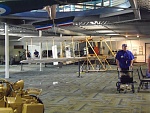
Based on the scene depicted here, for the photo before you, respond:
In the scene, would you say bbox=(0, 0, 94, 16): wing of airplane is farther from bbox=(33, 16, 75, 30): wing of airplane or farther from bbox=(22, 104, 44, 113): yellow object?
bbox=(33, 16, 75, 30): wing of airplane

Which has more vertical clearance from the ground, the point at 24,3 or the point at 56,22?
the point at 56,22

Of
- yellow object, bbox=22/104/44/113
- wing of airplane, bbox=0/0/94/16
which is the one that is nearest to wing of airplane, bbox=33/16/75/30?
wing of airplane, bbox=0/0/94/16

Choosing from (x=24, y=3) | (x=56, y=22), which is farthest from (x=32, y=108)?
(x=56, y=22)

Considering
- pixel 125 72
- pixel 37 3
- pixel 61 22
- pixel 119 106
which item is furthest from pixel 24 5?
pixel 61 22

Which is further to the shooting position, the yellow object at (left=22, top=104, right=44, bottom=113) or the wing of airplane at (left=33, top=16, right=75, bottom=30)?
the wing of airplane at (left=33, top=16, right=75, bottom=30)

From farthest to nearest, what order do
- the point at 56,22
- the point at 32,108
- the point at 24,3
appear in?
the point at 56,22, the point at 24,3, the point at 32,108

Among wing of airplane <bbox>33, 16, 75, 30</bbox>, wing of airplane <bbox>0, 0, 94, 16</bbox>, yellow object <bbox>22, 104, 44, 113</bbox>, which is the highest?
wing of airplane <bbox>33, 16, 75, 30</bbox>

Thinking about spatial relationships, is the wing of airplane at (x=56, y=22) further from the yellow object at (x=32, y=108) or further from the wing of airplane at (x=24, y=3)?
the yellow object at (x=32, y=108)

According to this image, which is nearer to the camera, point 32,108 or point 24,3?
point 32,108

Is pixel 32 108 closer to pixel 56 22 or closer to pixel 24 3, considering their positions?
pixel 24 3

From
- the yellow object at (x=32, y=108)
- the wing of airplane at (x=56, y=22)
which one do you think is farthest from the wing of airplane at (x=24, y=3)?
the wing of airplane at (x=56, y=22)

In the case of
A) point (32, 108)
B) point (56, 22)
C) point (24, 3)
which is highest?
point (56, 22)

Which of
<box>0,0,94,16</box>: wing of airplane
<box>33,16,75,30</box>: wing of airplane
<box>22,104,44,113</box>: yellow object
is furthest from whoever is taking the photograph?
<box>33,16,75,30</box>: wing of airplane

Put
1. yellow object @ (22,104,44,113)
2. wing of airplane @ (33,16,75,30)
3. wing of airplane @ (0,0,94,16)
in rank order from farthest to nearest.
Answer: wing of airplane @ (33,16,75,30), wing of airplane @ (0,0,94,16), yellow object @ (22,104,44,113)
